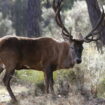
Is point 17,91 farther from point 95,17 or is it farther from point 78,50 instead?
point 95,17

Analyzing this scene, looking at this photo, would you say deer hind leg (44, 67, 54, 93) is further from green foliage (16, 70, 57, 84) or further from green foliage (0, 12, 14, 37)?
green foliage (0, 12, 14, 37)

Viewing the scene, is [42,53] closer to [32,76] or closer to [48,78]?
[48,78]

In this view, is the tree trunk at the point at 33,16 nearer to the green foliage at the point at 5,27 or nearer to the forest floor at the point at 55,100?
the forest floor at the point at 55,100

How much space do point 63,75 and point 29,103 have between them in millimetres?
2111

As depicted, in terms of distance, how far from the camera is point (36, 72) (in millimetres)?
11297

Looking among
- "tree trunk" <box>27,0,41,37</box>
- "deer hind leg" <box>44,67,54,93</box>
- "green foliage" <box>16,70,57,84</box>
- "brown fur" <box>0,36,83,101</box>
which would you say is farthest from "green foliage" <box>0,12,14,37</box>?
"deer hind leg" <box>44,67,54,93</box>

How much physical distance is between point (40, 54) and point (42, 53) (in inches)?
2.5

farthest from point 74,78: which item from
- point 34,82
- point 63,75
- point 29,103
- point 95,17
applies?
point 95,17

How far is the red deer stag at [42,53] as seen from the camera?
32.9 feet

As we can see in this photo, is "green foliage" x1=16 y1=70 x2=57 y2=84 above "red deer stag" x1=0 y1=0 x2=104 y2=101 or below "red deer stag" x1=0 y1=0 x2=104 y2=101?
below

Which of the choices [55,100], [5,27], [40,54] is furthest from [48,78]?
[5,27]

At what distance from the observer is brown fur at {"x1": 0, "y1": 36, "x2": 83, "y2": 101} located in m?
10.2

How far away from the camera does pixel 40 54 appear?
417 inches

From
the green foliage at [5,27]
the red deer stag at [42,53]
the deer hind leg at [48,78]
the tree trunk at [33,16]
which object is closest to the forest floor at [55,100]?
the deer hind leg at [48,78]
